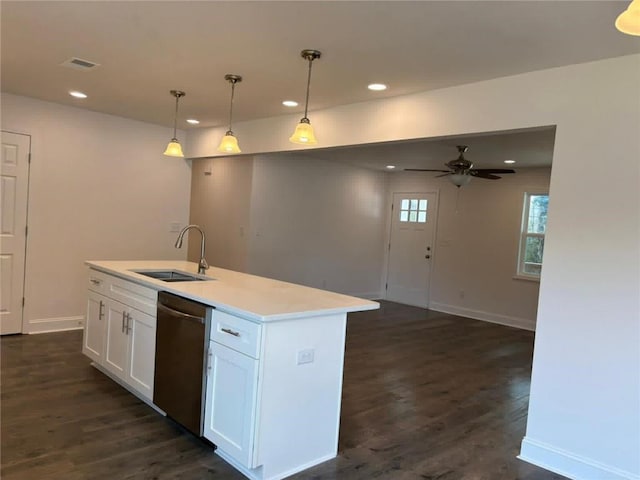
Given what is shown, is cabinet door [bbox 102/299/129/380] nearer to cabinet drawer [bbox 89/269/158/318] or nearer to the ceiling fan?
cabinet drawer [bbox 89/269/158/318]

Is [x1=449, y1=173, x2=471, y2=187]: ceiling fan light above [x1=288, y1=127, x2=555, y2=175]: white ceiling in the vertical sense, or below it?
below

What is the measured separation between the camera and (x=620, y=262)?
256cm

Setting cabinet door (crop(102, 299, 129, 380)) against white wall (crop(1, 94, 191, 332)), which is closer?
cabinet door (crop(102, 299, 129, 380))

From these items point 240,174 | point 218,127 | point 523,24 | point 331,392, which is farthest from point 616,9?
point 240,174

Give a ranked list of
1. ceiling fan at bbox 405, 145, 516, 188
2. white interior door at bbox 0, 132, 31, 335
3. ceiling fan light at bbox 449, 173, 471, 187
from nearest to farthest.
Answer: white interior door at bbox 0, 132, 31, 335 → ceiling fan at bbox 405, 145, 516, 188 → ceiling fan light at bbox 449, 173, 471, 187

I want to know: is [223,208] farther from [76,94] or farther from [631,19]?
[631,19]

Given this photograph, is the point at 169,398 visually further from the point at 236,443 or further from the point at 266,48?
the point at 266,48

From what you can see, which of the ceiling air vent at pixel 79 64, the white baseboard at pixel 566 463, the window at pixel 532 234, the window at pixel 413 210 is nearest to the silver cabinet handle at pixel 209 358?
the white baseboard at pixel 566 463

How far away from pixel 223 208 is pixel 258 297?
394 cm

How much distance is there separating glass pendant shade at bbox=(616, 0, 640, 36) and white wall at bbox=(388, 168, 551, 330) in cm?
584

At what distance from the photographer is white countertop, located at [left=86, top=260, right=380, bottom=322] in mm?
2393

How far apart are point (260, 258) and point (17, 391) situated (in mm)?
3481

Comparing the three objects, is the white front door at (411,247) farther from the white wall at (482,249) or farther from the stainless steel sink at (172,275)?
the stainless steel sink at (172,275)

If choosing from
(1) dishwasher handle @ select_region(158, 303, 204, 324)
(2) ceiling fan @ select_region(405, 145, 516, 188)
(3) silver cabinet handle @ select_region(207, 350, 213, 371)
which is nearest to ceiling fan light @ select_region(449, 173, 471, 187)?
(2) ceiling fan @ select_region(405, 145, 516, 188)
